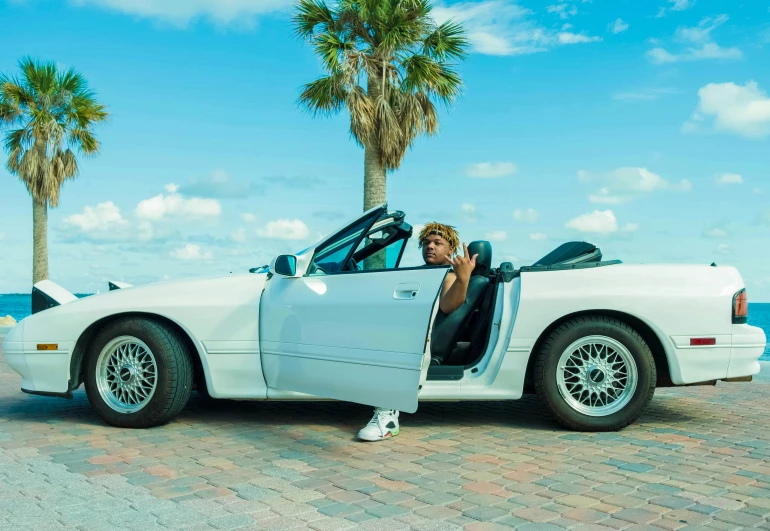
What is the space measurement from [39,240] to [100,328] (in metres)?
19.7

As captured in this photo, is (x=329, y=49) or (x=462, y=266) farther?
(x=329, y=49)

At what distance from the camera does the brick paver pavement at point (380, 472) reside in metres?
3.42

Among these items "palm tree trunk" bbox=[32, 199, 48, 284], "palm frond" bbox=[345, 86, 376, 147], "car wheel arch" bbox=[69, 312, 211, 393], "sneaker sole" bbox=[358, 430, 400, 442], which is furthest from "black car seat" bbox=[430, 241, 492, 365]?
"palm tree trunk" bbox=[32, 199, 48, 284]

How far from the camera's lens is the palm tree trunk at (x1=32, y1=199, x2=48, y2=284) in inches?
907

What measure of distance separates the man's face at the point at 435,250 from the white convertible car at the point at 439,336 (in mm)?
331

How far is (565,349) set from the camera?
5188 mm

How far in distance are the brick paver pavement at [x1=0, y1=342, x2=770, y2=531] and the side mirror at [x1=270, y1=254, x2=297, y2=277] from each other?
1112 mm

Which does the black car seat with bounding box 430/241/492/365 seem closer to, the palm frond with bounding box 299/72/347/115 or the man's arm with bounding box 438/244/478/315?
the man's arm with bounding box 438/244/478/315

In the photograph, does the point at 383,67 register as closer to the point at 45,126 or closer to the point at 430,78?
the point at 430,78

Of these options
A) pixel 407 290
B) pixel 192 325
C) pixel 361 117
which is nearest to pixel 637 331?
pixel 407 290

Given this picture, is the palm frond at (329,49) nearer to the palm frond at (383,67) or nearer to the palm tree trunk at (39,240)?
the palm frond at (383,67)

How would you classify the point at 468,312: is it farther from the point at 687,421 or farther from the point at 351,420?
the point at 687,421

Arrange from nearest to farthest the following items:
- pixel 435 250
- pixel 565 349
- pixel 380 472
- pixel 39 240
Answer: pixel 380 472
pixel 565 349
pixel 435 250
pixel 39 240

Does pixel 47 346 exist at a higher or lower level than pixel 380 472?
higher
